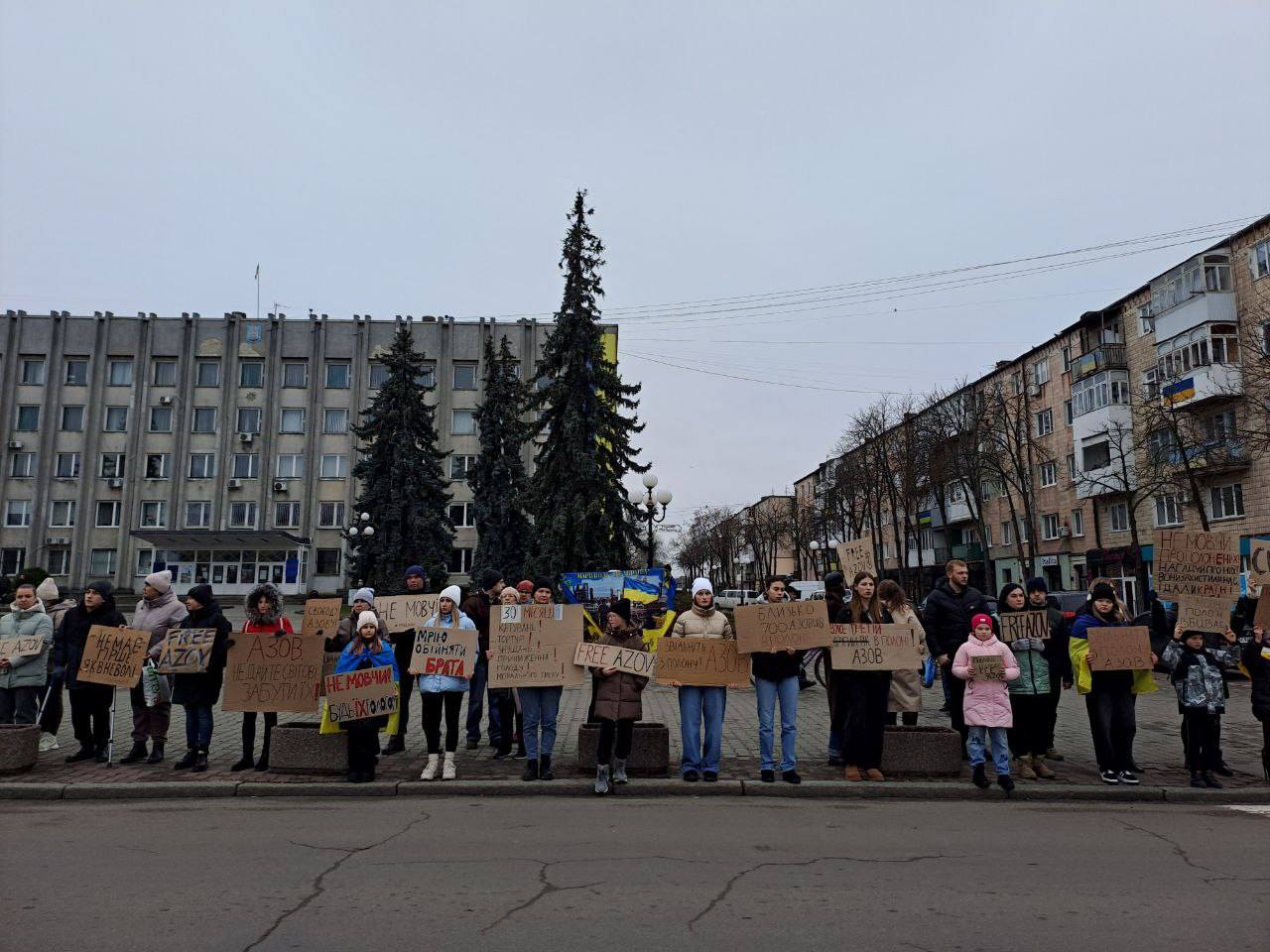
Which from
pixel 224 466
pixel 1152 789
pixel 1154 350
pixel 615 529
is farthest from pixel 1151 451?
pixel 224 466

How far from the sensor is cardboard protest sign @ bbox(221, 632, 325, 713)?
9.38 metres

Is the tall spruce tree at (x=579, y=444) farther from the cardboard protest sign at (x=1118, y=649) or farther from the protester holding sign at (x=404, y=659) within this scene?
the cardboard protest sign at (x=1118, y=649)

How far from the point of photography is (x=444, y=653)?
9.29 metres

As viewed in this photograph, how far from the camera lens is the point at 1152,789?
28.5 ft

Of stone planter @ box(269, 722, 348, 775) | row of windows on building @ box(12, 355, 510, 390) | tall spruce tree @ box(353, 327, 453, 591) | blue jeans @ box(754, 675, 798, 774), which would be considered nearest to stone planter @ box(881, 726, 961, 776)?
blue jeans @ box(754, 675, 798, 774)

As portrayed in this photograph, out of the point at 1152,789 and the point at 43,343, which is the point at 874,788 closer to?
the point at 1152,789

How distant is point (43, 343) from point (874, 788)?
2594 inches

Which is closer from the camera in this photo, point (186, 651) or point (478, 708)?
point (186, 651)

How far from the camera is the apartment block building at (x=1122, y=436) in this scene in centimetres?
3559

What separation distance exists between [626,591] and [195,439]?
4819 centimetres

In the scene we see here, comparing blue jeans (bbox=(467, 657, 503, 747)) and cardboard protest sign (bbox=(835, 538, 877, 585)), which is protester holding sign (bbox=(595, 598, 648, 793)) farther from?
cardboard protest sign (bbox=(835, 538, 877, 585))

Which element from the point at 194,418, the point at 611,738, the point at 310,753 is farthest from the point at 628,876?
the point at 194,418

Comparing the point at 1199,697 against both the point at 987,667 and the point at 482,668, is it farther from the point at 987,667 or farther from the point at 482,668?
the point at 482,668

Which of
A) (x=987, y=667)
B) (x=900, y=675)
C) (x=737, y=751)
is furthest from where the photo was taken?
(x=737, y=751)
